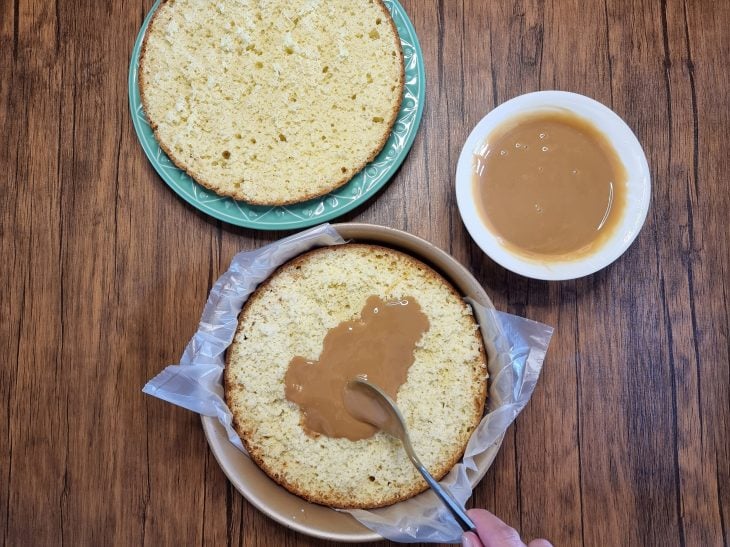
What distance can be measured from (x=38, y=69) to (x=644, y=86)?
1398 mm

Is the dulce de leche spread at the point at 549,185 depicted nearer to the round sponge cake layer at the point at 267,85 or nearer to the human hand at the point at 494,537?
the round sponge cake layer at the point at 267,85

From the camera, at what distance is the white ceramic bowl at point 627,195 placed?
128cm

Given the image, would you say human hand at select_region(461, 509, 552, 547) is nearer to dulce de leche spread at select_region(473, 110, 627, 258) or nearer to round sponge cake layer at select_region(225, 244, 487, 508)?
round sponge cake layer at select_region(225, 244, 487, 508)

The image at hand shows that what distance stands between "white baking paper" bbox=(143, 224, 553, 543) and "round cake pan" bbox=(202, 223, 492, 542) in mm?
21

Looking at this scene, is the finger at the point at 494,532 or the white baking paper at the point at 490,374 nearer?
the finger at the point at 494,532

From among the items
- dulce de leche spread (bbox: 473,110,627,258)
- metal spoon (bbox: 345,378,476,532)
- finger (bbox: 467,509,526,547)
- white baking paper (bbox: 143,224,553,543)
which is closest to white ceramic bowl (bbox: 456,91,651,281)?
dulce de leche spread (bbox: 473,110,627,258)

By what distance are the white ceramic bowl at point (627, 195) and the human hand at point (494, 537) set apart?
0.49 meters

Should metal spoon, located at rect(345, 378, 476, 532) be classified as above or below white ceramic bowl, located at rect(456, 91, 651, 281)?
below

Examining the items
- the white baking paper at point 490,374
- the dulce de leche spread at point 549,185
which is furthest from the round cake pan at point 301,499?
the dulce de leche spread at point 549,185

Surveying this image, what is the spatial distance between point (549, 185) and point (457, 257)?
0.25m

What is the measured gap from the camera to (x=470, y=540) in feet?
3.62

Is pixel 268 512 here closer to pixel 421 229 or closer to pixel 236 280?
pixel 236 280

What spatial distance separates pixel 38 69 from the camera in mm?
1441

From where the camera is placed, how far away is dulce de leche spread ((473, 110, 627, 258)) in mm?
1294
